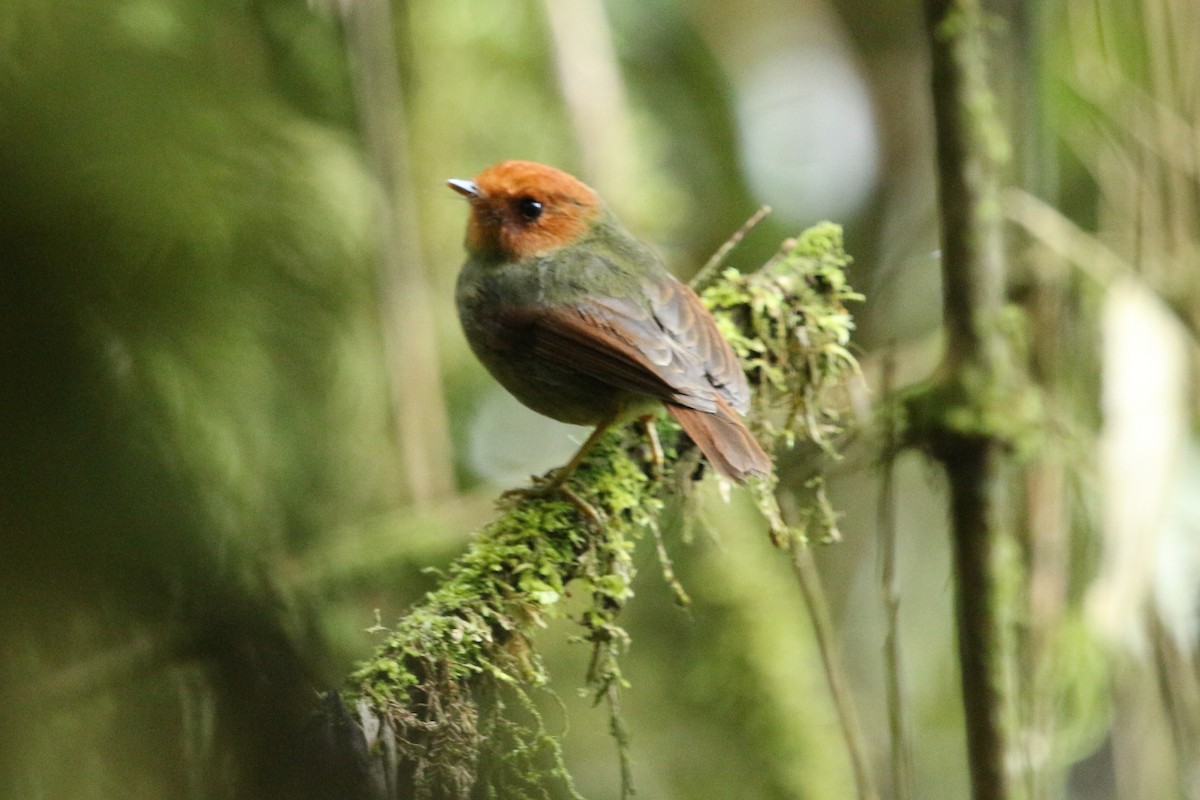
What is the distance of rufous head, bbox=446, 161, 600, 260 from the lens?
10.4 feet

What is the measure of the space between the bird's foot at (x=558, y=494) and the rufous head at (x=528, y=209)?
83 cm

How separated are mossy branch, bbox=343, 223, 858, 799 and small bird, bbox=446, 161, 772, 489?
0.47 feet

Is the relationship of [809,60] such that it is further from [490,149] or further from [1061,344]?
[1061,344]

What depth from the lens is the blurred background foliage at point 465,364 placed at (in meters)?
1.07

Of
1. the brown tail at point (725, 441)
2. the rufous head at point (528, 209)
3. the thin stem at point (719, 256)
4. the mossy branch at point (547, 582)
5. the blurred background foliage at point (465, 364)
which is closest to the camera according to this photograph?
the blurred background foliage at point (465, 364)

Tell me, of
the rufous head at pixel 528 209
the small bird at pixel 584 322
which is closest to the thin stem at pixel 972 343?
the small bird at pixel 584 322

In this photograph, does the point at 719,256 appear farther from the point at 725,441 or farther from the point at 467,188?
the point at 467,188

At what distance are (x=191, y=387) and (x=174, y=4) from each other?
27.7 inches

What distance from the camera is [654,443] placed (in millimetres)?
→ 2818

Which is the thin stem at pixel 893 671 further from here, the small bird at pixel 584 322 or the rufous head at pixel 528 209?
the rufous head at pixel 528 209

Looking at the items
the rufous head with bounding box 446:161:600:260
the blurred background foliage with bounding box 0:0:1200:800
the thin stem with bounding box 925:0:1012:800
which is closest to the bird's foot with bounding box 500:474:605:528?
the blurred background foliage with bounding box 0:0:1200:800

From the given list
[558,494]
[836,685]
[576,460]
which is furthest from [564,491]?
[836,685]

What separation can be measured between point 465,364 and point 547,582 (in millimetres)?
2454

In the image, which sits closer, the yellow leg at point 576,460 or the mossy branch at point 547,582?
the mossy branch at point 547,582
